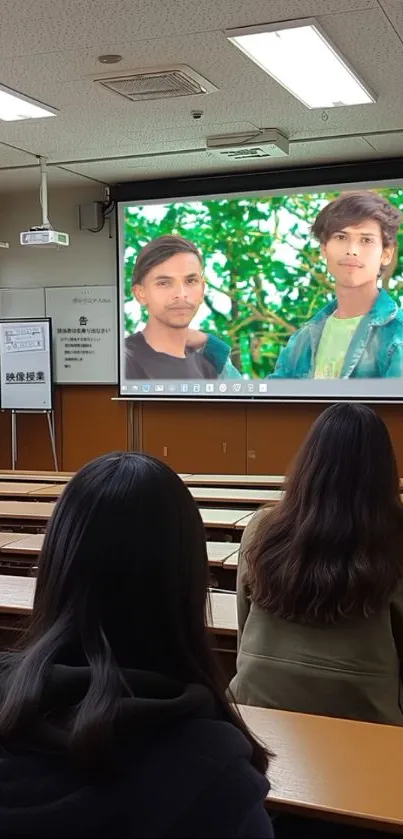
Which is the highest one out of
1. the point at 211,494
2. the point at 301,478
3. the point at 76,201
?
the point at 76,201

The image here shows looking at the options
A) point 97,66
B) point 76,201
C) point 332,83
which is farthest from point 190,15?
point 76,201

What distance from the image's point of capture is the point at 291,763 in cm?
153

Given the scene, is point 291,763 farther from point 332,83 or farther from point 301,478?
point 332,83

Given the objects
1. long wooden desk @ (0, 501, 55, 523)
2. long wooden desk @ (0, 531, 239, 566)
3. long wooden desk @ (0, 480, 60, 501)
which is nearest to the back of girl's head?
long wooden desk @ (0, 531, 239, 566)

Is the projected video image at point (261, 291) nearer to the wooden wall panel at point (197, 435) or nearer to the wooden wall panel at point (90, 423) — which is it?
the wooden wall panel at point (197, 435)

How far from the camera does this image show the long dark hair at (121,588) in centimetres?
95

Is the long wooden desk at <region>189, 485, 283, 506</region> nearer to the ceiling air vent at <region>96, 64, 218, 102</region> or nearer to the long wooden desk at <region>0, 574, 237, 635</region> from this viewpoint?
the long wooden desk at <region>0, 574, 237, 635</region>

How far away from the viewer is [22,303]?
311 inches

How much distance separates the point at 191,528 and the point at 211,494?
3.72m

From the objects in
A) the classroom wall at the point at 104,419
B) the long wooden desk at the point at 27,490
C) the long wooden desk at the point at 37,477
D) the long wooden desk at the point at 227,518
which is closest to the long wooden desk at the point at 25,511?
the long wooden desk at the point at 27,490

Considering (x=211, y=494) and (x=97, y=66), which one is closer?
(x=97, y=66)

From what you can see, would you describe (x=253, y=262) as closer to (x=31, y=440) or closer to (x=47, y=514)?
(x=31, y=440)

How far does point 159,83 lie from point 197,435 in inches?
137

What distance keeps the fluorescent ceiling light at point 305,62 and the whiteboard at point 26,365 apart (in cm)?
353
